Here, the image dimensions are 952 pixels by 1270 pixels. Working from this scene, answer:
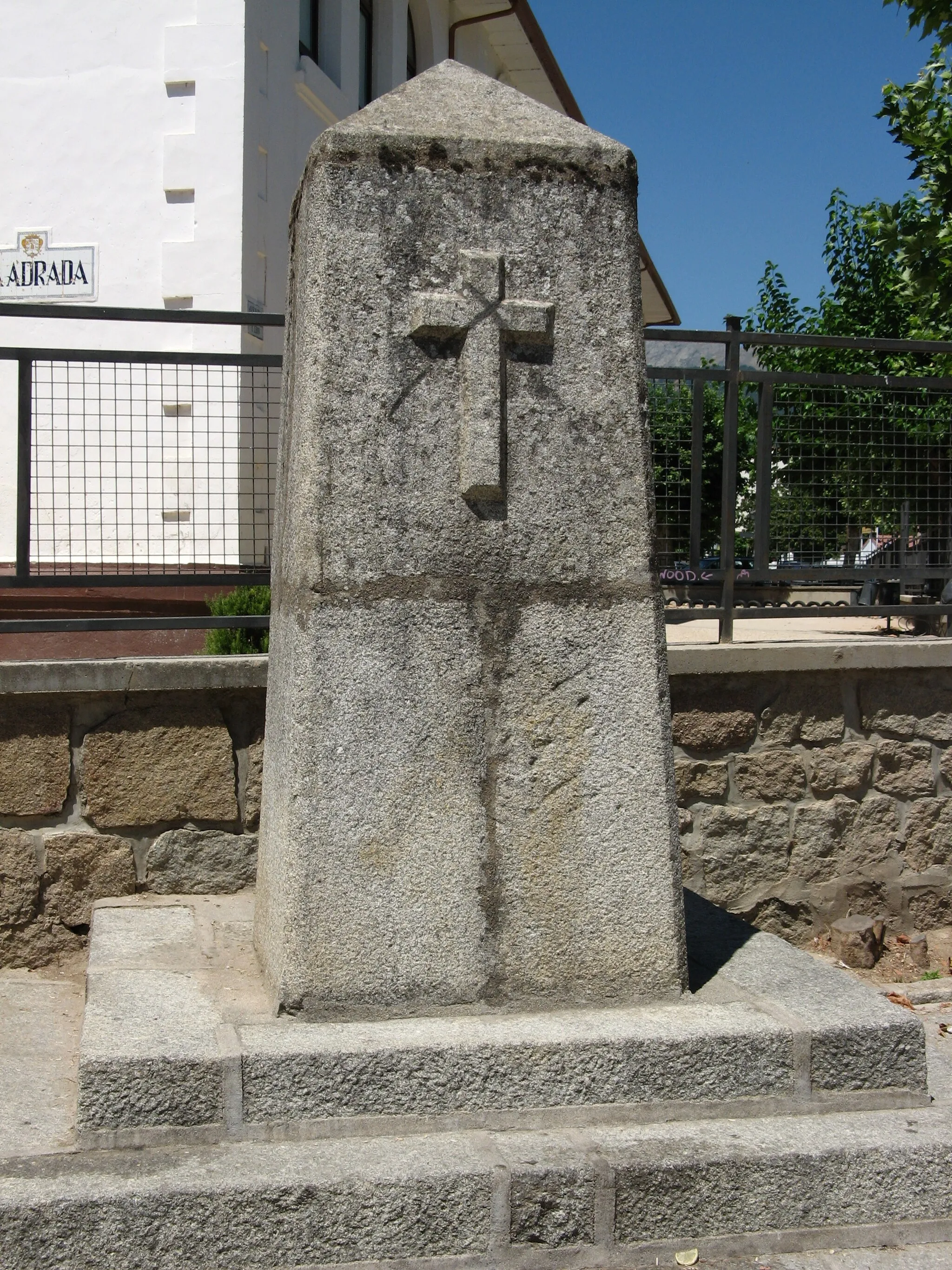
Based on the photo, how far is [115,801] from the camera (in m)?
4.09

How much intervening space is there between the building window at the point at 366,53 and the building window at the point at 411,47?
1211mm

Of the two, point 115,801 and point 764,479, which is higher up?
point 764,479

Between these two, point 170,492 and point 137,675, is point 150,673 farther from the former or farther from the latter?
point 170,492

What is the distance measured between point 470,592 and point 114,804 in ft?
6.04

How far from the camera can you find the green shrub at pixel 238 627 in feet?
16.8

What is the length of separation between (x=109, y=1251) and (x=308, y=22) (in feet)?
41.7

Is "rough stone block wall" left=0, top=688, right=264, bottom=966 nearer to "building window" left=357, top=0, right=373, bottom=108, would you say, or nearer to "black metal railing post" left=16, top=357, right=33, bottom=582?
"black metal railing post" left=16, top=357, right=33, bottom=582

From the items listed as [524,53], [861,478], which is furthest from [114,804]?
[524,53]

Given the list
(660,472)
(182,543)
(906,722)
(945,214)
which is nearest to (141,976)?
(182,543)

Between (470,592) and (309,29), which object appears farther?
(309,29)

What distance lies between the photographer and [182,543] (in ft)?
16.9

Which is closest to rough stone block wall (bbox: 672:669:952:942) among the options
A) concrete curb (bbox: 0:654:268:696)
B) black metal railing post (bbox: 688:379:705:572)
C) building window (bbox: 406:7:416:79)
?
black metal railing post (bbox: 688:379:705:572)

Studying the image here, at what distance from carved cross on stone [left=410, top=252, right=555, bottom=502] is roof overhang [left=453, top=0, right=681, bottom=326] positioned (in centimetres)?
1221

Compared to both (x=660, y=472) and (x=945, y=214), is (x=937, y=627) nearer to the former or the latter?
(x=660, y=472)
